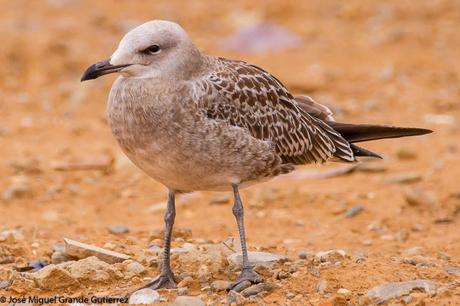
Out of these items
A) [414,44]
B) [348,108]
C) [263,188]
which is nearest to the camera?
[263,188]

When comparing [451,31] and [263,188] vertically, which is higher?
[451,31]

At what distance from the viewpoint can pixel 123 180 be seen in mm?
11031

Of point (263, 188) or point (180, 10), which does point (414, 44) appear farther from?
point (263, 188)

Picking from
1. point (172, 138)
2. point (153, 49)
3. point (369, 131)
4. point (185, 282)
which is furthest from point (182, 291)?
point (369, 131)

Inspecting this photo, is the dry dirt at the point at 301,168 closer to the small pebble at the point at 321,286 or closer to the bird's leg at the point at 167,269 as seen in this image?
the small pebble at the point at 321,286

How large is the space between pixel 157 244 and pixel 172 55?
2036 mm

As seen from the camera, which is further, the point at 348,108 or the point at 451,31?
the point at 451,31

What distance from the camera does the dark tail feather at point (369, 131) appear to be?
7.75 meters

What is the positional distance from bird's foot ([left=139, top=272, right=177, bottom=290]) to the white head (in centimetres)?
143

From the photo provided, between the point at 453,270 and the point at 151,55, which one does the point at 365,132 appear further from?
the point at 151,55

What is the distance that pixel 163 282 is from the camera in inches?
268

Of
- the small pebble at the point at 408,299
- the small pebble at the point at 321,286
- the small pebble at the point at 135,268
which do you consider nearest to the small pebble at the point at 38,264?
the small pebble at the point at 135,268

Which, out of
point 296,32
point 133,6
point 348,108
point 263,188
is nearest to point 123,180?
point 263,188

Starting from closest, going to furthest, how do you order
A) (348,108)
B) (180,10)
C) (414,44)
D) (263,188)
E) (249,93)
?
1. (249,93)
2. (263,188)
3. (348,108)
4. (414,44)
5. (180,10)
